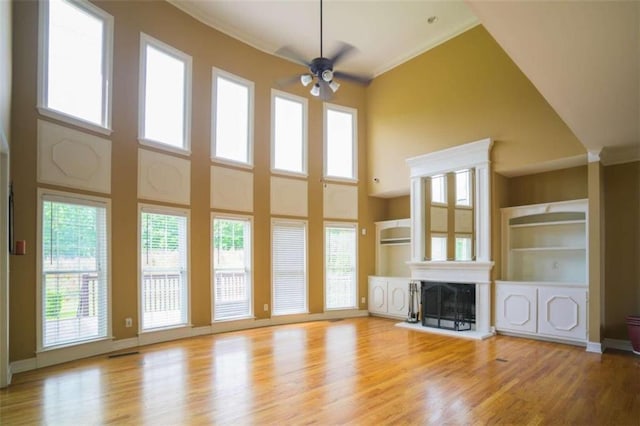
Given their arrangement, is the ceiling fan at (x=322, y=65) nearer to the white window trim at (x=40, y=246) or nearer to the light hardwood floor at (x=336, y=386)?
the white window trim at (x=40, y=246)

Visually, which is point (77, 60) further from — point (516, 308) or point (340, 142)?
point (516, 308)

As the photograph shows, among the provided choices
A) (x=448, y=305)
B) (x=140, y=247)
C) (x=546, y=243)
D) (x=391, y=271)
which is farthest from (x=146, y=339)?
(x=546, y=243)

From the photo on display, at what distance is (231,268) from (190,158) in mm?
2032

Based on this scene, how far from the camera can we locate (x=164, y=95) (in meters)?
6.08

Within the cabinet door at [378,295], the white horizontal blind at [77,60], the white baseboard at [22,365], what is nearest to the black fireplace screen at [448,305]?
the cabinet door at [378,295]

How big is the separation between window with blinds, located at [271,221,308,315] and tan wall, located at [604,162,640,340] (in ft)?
16.3

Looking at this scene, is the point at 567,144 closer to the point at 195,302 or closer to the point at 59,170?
the point at 195,302

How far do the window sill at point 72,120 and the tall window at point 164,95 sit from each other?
538 millimetres

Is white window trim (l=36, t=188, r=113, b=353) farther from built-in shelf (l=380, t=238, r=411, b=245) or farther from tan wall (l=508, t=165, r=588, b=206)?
tan wall (l=508, t=165, r=588, b=206)

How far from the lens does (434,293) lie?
22.8 feet

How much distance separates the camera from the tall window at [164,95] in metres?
5.76

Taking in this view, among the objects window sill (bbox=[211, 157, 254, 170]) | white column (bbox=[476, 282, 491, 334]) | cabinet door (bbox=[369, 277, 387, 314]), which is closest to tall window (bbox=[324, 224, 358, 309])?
cabinet door (bbox=[369, 277, 387, 314])

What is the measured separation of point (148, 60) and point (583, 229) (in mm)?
7318

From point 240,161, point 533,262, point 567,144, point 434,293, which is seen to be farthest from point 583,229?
point 240,161
